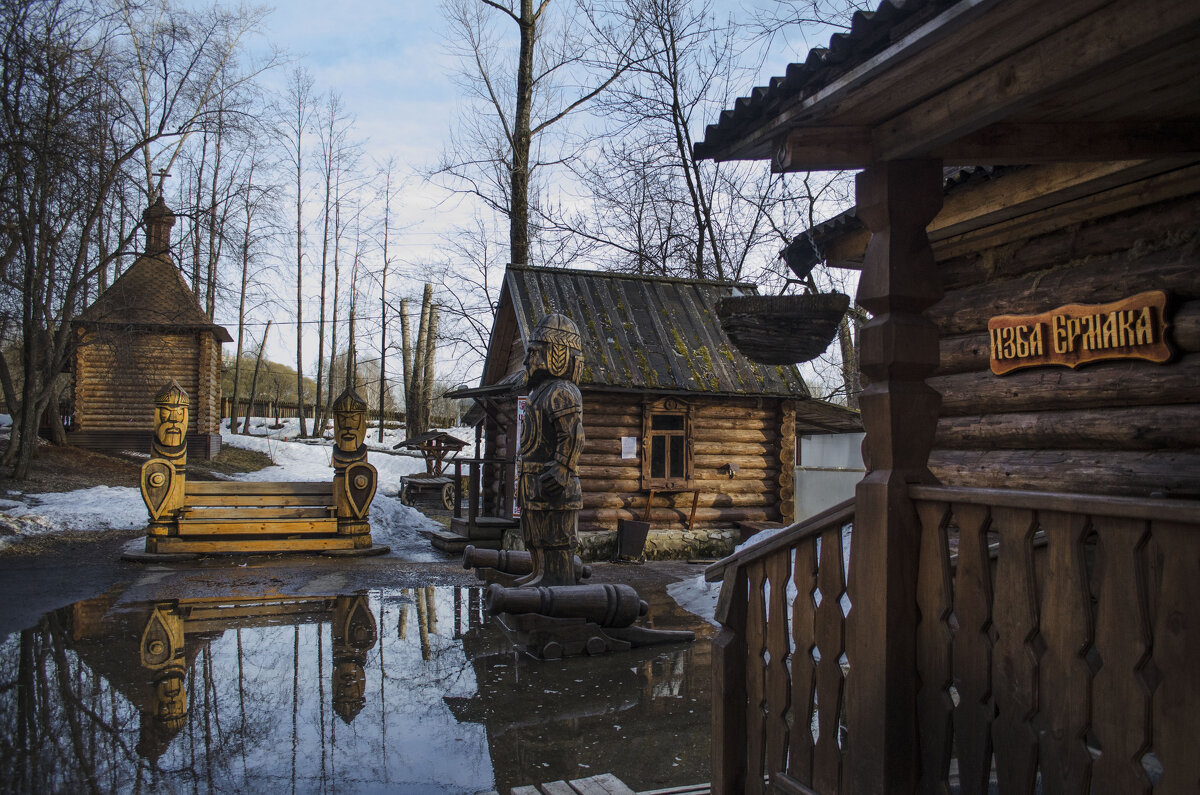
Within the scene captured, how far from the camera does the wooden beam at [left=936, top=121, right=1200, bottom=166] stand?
131 inches

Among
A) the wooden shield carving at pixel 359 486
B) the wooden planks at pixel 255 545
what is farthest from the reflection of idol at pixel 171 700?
the wooden shield carving at pixel 359 486

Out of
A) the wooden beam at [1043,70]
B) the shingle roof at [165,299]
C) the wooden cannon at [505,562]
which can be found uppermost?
the shingle roof at [165,299]

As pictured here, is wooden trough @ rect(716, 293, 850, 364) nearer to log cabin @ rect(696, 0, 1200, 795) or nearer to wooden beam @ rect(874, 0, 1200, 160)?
log cabin @ rect(696, 0, 1200, 795)

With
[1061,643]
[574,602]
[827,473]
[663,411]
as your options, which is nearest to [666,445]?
[663,411]

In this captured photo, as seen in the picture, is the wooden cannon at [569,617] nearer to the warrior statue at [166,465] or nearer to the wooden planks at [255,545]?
the wooden planks at [255,545]

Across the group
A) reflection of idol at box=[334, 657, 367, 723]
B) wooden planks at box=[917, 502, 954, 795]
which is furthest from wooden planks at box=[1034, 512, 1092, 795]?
reflection of idol at box=[334, 657, 367, 723]

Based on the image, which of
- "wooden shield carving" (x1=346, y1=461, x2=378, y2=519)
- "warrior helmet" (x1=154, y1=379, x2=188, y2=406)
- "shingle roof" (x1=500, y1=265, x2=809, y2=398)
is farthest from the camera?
"shingle roof" (x1=500, y1=265, x2=809, y2=398)

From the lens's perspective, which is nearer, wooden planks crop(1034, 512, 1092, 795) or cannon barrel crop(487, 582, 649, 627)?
wooden planks crop(1034, 512, 1092, 795)

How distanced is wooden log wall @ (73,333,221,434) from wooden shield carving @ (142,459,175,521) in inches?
516

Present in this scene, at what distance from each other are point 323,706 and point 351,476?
799 centimetres

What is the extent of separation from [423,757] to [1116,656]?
13.6 feet

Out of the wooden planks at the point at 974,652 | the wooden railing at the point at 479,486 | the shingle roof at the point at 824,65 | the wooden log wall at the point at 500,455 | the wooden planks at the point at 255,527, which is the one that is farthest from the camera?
the wooden log wall at the point at 500,455

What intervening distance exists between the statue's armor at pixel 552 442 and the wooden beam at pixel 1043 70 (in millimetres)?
5348

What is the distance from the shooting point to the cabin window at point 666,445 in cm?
1394
